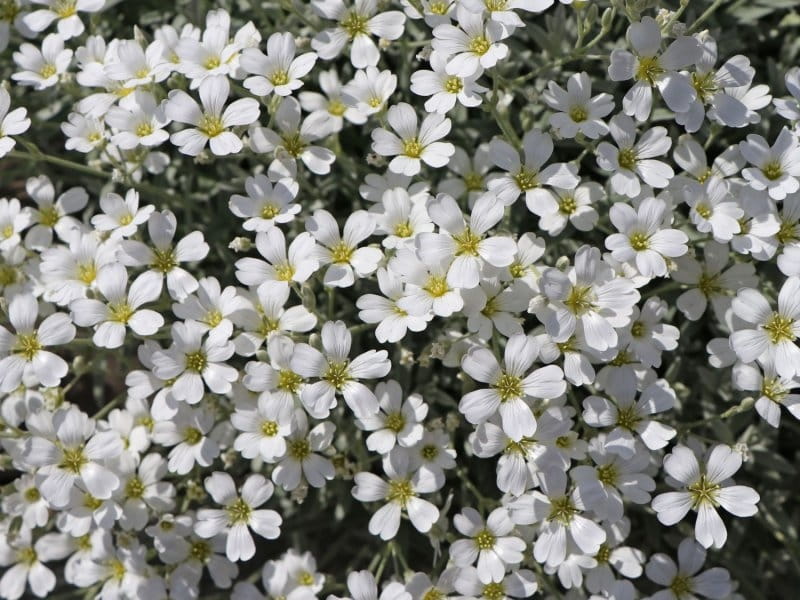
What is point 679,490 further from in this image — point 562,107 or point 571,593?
point 562,107

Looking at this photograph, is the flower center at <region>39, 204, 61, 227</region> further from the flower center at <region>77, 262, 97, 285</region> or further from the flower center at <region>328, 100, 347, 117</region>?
the flower center at <region>328, 100, 347, 117</region>

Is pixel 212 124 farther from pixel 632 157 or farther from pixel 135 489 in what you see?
pixel 632 157

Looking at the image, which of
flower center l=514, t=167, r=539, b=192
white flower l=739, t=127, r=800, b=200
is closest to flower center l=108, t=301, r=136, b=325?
flower center l=514, t=167, r=539, b=192

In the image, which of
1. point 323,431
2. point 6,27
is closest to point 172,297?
point 323,431

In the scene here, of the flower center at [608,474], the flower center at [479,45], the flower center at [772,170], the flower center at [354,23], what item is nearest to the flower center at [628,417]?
the flower center at [608,474]

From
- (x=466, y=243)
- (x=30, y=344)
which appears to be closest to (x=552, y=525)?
(x=466, y=243)
